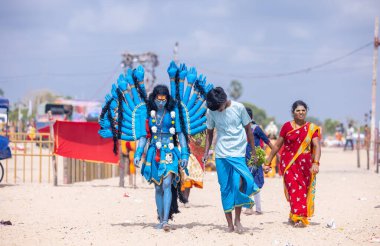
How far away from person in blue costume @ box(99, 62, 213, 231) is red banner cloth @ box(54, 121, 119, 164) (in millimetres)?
7534

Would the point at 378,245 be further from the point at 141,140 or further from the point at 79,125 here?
the point at 79,125

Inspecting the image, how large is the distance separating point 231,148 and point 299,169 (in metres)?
1.33

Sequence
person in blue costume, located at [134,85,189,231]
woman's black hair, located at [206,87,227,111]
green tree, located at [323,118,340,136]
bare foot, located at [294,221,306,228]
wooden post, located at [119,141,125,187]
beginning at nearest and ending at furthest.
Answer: woman's black hair, located at [206,87,227,111] → person in blue costume, located at [134,85,189,231] → bare foot, located at [294,221,306,228] → wooden post, located at [119,141,125,187] → green tree, located at [323,118,340,136]

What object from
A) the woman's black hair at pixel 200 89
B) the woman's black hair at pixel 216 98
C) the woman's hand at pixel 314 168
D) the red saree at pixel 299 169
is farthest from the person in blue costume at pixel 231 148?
the woman's hand at pixel 314 168

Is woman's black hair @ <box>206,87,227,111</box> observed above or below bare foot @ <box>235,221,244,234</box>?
above

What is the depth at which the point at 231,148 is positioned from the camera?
28.5 feet

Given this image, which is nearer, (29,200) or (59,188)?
(29,200)

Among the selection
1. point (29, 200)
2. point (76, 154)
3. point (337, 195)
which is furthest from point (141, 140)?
point (76, 154)

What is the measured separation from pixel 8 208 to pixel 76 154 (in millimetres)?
5116

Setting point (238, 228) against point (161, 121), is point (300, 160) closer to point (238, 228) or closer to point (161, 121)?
point (238, 228)

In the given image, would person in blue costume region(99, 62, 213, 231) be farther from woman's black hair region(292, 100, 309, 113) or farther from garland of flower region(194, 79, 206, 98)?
woman's black hair region(292, 100, 309, 113)

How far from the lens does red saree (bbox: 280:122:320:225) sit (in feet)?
30.8

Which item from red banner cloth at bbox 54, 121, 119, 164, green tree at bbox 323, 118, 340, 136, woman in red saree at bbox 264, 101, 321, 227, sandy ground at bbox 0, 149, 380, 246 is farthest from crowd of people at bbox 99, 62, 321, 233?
green tree at bbox 323, 118, 340, 136

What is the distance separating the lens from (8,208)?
1193 centimetres
